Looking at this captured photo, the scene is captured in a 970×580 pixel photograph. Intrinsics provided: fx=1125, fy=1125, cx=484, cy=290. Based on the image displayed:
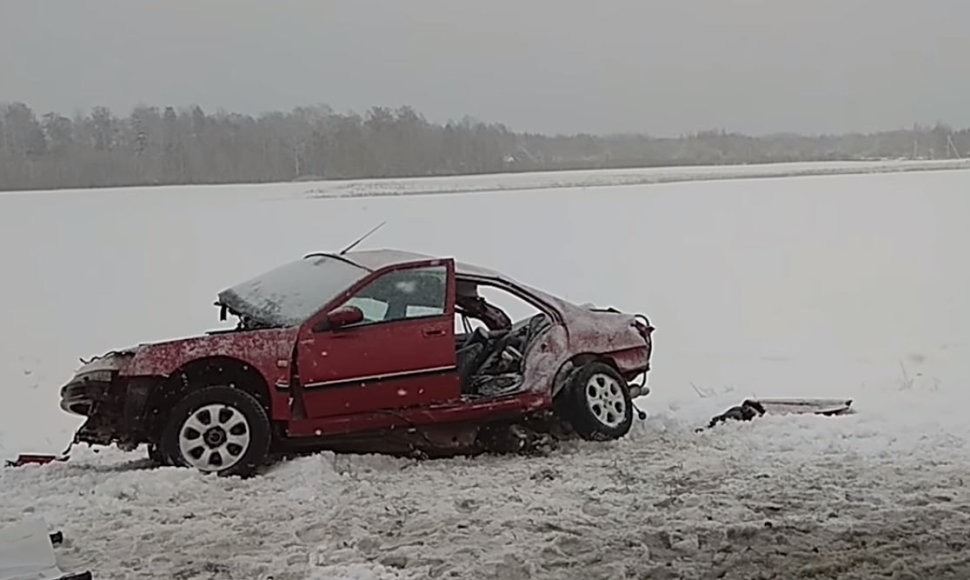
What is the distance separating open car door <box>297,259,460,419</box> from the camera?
7.14m

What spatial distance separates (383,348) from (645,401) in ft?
12.6

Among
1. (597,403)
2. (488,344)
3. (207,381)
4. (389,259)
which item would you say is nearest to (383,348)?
(389,259)

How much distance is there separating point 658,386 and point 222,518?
6819 mm

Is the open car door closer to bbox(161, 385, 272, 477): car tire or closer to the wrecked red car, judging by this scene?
the wrecked red car

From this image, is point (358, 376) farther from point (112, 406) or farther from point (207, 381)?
point (112, 406)

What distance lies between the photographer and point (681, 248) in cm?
2286

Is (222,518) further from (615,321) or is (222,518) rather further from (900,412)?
(900,412)

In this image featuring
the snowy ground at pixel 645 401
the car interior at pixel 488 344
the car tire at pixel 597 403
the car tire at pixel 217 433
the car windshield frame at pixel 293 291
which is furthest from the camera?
the car interior at pixel 488 344

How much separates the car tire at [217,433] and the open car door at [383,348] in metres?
0.37

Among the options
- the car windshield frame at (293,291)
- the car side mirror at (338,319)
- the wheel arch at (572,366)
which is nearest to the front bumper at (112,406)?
the car windshield frame at (293,291)

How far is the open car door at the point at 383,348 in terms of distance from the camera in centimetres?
714

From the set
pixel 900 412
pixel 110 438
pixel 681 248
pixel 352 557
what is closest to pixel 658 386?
pixel 900 412

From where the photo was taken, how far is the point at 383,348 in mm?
7277

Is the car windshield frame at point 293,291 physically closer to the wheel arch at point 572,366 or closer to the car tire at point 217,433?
the car tire at point 217,433
